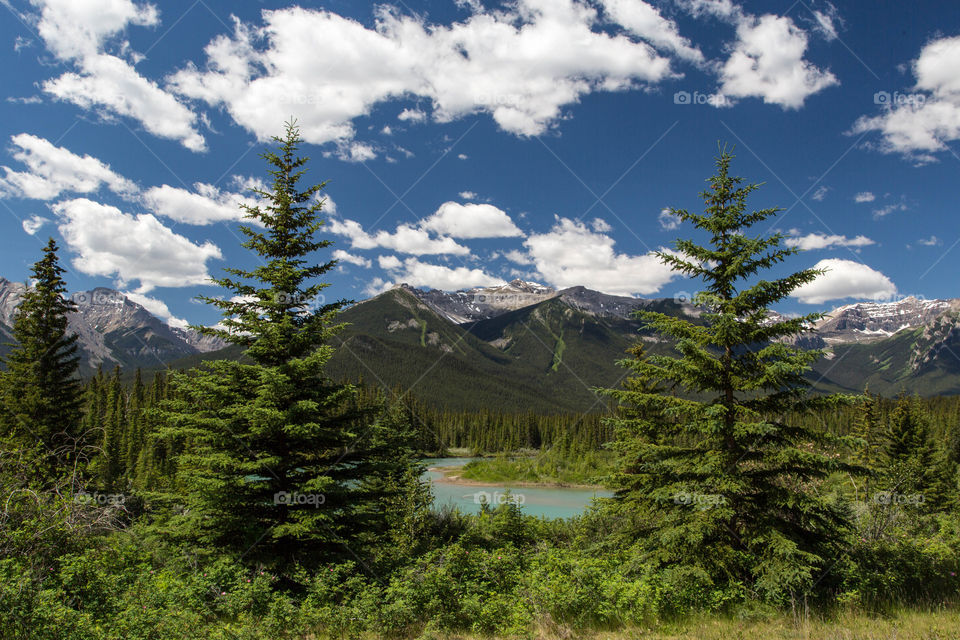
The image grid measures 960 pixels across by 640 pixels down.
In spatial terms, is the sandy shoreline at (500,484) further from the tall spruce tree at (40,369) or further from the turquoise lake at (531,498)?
the tall spruce tree at (40,369)

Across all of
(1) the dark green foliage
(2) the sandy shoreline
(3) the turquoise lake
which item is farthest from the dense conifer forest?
(2) the sandy shoreline

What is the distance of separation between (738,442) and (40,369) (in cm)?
3022

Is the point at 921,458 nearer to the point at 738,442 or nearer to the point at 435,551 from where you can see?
the point at 738,442

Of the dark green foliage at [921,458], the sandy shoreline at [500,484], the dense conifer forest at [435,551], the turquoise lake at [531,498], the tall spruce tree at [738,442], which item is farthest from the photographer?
the sandy shoreline at [500,484]

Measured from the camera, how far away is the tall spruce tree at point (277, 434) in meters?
11.5

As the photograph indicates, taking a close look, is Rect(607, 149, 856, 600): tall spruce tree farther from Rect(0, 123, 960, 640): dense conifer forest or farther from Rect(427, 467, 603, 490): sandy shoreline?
Rect(427, 467, 603, 490): sandy shoreline

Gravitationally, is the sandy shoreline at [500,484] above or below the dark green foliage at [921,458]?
below

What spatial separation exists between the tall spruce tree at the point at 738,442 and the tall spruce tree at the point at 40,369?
88.0 ft

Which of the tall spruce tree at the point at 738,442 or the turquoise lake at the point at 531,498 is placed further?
the turquoise lake at the point at 531,498

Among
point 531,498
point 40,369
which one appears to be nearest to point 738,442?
point 40,369

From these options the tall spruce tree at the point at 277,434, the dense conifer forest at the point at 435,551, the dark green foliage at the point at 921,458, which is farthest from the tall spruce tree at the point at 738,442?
the dark green foliage at the point at 921,458

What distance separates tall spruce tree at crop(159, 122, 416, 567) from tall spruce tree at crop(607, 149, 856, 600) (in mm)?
7043

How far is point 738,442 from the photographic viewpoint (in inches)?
411

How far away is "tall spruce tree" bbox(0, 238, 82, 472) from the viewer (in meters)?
23.6
